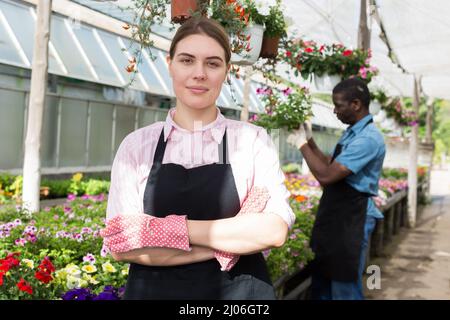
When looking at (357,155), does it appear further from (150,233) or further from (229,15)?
(150,233)

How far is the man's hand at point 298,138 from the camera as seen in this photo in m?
2.91

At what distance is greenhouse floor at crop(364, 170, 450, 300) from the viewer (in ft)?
16.0

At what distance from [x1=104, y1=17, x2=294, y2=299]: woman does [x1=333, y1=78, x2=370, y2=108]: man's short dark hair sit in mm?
1749

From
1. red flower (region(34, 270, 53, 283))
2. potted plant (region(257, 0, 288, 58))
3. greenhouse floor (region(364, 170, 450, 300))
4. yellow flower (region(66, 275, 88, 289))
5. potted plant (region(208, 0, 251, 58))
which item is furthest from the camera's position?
greenhouse floor (region(364, 170, 450, 300))

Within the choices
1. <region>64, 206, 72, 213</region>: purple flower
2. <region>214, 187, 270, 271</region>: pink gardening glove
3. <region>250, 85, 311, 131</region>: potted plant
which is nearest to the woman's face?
<region>214, 187, 270, 271</region>: pink gardening glove

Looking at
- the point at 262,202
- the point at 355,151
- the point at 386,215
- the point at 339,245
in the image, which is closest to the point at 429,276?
the point at 386,215

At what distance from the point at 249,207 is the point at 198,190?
125mm

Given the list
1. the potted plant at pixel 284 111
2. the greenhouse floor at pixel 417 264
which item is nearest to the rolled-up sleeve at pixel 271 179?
the potted plant at pixel 284 111

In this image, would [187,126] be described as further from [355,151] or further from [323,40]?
[323,40]

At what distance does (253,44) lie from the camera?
2.36 m

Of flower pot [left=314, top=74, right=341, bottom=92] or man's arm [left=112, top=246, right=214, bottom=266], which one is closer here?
man's arm [left=112, top=246, right=214, bottom=266]

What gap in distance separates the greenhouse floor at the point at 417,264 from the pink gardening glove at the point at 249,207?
12.4ft

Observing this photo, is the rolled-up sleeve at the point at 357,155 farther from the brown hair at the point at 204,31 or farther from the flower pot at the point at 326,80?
the brown hair at the point at 204,31

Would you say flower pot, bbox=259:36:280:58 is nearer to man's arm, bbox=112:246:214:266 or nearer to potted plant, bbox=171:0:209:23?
potted plant, bbox=171:0:209:23
